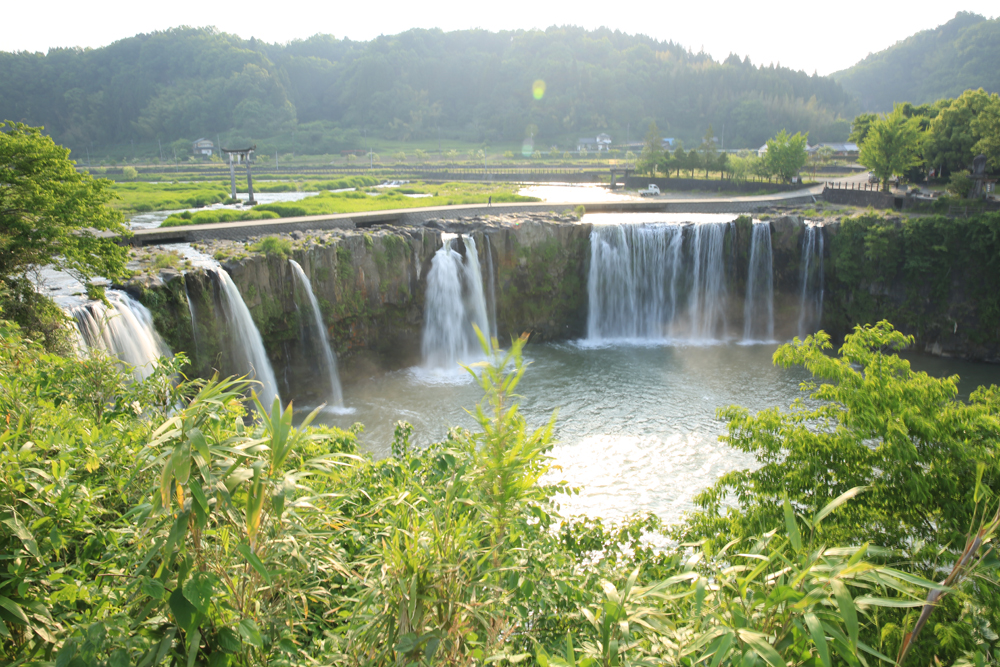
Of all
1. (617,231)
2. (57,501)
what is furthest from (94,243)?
(617,231)

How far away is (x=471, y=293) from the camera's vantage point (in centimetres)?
2812

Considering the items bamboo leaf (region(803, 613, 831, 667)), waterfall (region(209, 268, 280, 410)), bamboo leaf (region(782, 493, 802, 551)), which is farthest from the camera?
waterfall (region(209, 268, 280, 410))

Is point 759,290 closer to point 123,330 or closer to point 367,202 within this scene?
point 367,202

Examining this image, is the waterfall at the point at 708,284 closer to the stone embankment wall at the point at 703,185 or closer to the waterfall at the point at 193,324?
the stone embankment wall at the point at 703,185

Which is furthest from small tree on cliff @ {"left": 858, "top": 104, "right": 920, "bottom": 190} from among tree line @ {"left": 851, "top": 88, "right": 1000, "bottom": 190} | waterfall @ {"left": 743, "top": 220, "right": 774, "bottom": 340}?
waterfall @ {"left": 743, "top": 220, "right": 774, "bottom": 340}

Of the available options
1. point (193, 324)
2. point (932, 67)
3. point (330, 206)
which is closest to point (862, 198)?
point (330, 206)

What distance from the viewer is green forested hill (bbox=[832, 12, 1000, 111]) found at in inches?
4732

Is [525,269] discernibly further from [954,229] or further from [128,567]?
[128,567]

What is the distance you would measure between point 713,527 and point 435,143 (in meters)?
109

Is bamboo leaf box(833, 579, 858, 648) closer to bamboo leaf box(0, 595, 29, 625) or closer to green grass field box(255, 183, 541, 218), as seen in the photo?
bamboo leaf box(0, 595, 29, 625)

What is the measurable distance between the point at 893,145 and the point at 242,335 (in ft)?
136

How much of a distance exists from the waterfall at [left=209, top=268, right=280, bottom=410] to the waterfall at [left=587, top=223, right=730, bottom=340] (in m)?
17.0

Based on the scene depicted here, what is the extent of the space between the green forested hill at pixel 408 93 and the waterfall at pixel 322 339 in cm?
8591

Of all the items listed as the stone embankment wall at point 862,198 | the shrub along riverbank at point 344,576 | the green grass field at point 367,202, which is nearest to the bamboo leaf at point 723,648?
the shrub along riverbank at point 344,576
